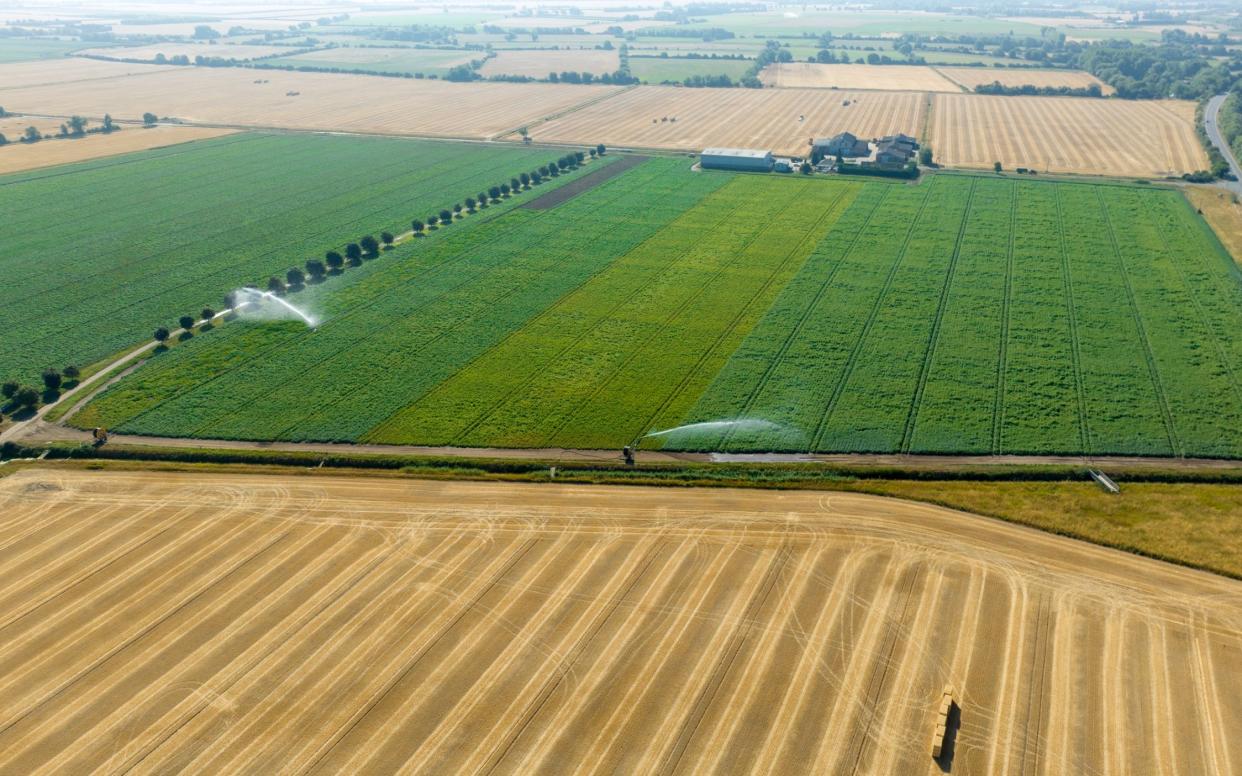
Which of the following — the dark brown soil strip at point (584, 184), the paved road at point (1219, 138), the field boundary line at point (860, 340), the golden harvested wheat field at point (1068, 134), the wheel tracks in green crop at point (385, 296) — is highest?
the wheel tracks in green crop at point (385, 296)

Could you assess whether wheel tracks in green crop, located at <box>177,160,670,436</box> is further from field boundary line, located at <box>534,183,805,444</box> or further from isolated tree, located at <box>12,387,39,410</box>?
field boundary line, located at <box>534,183,805,444</box>

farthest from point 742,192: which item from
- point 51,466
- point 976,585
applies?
point 51,466

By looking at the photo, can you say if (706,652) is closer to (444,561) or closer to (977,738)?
(977,738)

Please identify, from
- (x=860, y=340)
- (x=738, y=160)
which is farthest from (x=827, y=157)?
(x=860, y=340)

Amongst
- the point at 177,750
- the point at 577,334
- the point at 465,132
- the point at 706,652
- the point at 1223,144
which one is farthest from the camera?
the point at 465,132

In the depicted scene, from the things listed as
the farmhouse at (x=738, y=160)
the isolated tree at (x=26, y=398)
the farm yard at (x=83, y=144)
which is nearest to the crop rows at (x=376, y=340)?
the isolated tree at (x=26, y=398)

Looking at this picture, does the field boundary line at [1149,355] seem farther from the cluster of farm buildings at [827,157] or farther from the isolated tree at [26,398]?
the isolated tree at [26,398]
